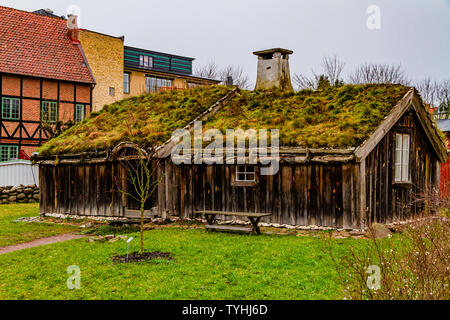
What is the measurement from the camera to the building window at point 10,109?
91.9 ft

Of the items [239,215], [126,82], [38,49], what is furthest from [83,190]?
[126,82]

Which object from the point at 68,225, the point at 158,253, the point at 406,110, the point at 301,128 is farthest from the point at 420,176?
the point at 68,225

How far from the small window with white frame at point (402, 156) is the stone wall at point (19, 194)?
18.2 m

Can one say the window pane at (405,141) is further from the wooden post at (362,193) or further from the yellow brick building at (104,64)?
the yellow brick building at (104,64)

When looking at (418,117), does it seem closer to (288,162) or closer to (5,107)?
(288,162)

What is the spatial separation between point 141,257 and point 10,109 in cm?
Result: 2275

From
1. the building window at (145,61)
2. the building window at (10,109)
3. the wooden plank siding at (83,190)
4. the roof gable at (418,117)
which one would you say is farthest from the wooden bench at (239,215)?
the building window at (145,61)

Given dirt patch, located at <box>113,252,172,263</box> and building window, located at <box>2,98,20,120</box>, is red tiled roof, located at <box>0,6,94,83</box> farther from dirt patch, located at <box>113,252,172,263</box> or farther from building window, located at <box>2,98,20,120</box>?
dirt patch, located at <box>113,252,172,263</box>

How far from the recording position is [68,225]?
1577 centimetres

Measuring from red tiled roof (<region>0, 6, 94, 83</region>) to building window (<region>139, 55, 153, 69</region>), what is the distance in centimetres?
1170

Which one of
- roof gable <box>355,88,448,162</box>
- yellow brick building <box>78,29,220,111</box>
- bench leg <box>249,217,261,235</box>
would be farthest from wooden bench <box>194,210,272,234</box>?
yellow brick building <box>78,29,220,111</box>

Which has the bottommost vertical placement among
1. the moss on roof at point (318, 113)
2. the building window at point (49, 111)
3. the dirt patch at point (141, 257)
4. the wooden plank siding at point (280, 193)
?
the dirt patch at point (141, 257)

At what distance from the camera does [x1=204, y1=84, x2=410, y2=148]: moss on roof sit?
12.5 meters

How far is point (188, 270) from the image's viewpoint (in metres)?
8.33
